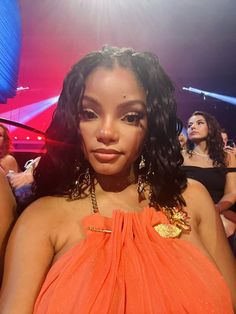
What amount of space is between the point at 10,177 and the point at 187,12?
3413mm

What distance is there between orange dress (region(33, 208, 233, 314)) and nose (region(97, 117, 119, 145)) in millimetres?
172

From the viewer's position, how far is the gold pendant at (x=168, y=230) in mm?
832

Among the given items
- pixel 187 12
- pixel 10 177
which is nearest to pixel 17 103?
pixel 187 12

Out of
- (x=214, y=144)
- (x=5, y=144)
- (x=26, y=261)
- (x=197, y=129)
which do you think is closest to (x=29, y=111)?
(x=5, y=144)

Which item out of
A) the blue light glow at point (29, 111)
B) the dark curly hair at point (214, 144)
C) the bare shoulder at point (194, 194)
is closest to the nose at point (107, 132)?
the bare shoulder at point (194, 194)

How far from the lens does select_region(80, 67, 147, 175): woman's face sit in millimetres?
778

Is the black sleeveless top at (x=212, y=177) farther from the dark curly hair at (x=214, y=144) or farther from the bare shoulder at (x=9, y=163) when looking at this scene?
the bare shoulder at (x=9, y=163)

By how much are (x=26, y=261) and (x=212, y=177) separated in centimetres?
203

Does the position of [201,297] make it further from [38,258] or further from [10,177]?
[10,177]

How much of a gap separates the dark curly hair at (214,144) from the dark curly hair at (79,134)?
185 cm

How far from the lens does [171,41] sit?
183 inches

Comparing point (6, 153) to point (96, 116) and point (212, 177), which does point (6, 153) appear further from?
point (96, 116)

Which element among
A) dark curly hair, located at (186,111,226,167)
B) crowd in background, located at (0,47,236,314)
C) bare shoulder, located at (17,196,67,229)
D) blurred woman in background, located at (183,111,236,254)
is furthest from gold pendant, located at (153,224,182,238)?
dark curly hair, located at (186,111,226,167)

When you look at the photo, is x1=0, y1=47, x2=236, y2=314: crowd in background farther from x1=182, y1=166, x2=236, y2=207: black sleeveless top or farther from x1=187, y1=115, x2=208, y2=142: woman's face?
x1=187, y1=115, x2=208, y2=142: woman's face
